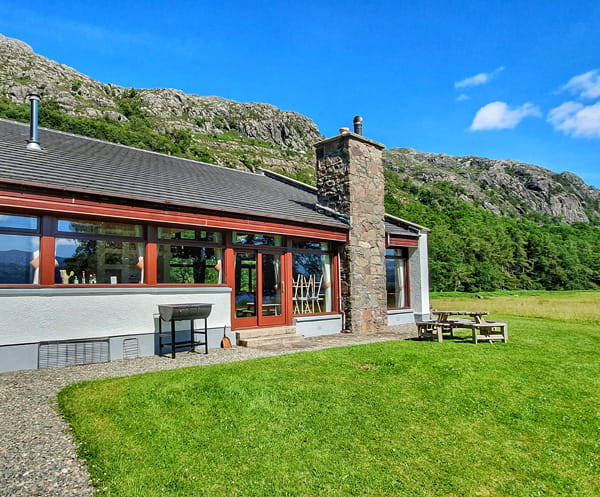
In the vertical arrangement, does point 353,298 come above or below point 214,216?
below

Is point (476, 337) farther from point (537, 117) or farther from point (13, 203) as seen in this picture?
point (537, 117)

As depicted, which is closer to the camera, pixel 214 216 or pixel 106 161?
pixel 214 216

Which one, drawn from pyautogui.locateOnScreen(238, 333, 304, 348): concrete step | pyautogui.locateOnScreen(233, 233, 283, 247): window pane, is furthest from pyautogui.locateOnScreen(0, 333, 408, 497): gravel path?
pyautogui.locateOnScreen(233, 233, 283, 247): window pane

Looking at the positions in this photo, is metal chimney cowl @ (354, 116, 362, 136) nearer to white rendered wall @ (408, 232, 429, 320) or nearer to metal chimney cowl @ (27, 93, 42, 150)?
white rendered wall @ (408, 232, 429, 320)

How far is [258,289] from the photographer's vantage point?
10336 mm

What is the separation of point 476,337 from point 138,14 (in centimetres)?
1793

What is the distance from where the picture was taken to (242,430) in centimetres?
411

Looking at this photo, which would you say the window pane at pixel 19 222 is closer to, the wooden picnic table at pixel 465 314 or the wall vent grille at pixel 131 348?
the wall vent grille at pixel 131 348

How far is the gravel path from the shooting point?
302cm

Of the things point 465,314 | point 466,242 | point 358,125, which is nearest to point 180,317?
point 465,314

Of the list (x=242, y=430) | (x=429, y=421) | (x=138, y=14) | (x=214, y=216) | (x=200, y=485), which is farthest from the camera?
(x=138, y=14)

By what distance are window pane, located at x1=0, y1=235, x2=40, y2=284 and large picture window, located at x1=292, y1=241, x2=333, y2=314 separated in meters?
6.28

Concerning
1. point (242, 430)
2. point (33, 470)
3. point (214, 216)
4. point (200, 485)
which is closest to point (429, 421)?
point (242, 430)

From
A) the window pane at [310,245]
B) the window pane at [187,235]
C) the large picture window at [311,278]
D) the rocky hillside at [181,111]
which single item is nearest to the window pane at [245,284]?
the window pane at [187,235]
